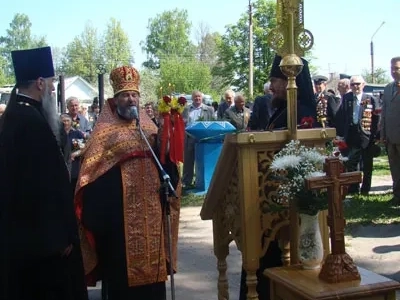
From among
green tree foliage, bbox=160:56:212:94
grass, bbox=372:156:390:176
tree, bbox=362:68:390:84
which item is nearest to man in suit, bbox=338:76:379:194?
grass, bbox=372:156:390:176

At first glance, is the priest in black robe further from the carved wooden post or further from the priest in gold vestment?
the priest in gold vestment

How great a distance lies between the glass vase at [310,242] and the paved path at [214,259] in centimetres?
211

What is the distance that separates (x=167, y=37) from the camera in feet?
294

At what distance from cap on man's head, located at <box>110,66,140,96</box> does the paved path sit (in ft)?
6.37

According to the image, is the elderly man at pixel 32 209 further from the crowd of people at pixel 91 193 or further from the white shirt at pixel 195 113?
the white shirt at pixel 195 113

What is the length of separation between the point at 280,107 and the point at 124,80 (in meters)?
1.36

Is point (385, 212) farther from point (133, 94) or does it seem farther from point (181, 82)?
point (181, 82)

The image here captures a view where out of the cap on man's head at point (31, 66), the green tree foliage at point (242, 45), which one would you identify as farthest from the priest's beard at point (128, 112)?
the green tree foliage at point (242, 45)

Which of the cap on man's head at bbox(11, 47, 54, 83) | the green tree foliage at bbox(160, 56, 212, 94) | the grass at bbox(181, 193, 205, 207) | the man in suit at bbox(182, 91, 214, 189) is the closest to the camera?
the cap on man's head at bbox(11, 47, 54, 83)

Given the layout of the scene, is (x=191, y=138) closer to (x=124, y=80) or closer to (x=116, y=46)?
(x=124, y=80)

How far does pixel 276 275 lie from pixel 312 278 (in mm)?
208

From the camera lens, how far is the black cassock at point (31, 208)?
11.7ft

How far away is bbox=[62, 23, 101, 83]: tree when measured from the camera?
244 feet

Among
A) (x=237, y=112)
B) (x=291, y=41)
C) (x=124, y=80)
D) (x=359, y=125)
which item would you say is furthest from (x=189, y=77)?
(x=291, y=41)
